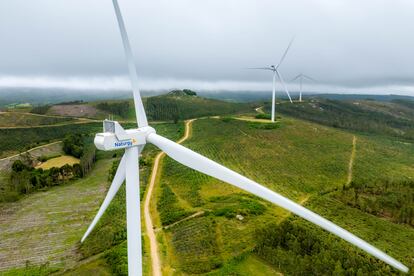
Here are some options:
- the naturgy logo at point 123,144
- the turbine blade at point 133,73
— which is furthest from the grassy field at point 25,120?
the naturgy logo at point 123,144

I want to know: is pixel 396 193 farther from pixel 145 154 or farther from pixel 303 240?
pixel 145 154

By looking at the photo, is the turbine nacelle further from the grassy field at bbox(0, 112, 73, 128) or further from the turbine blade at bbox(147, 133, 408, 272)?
the grassy field at bbox(0, 112, 73, 128)

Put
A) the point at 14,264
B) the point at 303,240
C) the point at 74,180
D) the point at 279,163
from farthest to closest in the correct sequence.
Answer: the point at 74,180
the point at 279,163
the point at 14,264
the point at 303,240

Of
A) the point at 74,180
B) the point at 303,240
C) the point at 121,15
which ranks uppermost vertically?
the point at 121,15

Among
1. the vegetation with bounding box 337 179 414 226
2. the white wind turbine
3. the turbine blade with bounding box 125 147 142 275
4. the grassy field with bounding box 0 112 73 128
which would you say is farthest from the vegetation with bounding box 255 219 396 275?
the grassy field with bounding box 0 112 73 128

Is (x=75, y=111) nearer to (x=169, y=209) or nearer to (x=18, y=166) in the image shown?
(x=18, y=166)

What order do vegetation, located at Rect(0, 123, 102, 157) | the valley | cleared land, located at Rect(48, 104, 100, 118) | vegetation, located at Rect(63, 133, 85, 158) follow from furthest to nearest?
cleared land, located at Rect(48, 104, 100, 118) < vegetation, located at Rect(0, 123, 102, 157) < vegetation, located at Rect(63, 133, 85, 158) < the valley

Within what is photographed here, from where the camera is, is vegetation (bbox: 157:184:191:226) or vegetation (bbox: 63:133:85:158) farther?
vegetation (bbox: 63:133:85:158)

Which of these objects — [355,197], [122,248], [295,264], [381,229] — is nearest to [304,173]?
[355,197]

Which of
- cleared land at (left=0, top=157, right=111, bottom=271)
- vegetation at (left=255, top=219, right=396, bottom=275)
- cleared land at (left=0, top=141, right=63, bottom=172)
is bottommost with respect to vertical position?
cleared land at (left=0, top=157, right=111, bottom=271)
